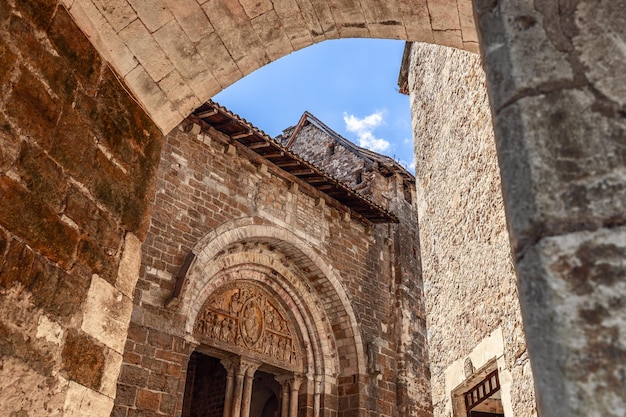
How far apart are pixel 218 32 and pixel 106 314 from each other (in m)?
1.42

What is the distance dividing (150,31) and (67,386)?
1581 mm

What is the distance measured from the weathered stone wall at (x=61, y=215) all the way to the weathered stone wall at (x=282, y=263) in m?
4.35

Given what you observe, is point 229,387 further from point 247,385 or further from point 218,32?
point 218,32

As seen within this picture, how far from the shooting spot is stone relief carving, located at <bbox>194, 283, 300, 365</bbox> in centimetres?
830

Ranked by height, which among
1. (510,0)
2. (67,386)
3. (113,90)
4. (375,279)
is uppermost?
(375,279)

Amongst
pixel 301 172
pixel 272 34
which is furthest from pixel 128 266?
pixel 301 172

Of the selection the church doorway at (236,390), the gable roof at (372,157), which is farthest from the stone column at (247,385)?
the gable roof at (372,157)

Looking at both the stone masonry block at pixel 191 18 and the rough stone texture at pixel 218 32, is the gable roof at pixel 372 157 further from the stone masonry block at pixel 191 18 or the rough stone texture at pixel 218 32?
the stone masonry block at pixel 191 18

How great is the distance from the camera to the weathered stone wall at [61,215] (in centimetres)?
191

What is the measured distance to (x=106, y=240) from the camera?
2441mm

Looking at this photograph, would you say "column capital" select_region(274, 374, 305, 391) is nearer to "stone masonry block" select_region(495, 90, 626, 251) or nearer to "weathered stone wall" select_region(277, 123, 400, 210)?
"weathered stone wall" select_region(277, 123, 400, 210)

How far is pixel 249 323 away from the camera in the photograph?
8.94 m

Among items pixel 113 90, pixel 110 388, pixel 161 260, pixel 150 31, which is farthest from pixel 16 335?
pixel 161 260

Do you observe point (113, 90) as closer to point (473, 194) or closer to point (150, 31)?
point (150, 31)
